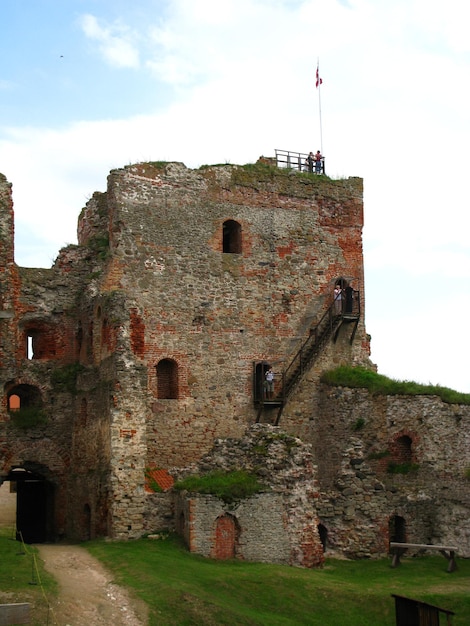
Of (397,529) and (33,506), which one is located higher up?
(33,506)

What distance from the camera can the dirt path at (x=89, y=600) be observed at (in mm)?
19219

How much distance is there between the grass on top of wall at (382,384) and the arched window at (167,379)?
470 cm

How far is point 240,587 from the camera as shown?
22203mm

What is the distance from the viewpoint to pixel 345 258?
33.7 metres

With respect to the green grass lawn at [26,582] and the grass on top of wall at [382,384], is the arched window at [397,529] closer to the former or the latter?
the grass on top of wall at [382,384]

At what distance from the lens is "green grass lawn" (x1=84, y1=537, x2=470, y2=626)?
20438 mm

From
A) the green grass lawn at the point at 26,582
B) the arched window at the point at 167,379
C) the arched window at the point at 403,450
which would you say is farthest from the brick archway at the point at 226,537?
the arched window at the point at 403,450

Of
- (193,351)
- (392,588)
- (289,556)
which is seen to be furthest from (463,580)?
(193,351)

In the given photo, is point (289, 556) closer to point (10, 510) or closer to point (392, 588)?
point (392, 588)

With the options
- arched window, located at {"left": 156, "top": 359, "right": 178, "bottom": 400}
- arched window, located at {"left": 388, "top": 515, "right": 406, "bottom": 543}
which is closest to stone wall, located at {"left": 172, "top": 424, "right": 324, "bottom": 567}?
arched window, located at {"left": 388, "top": 515, "right": 406, "bottom": 543}

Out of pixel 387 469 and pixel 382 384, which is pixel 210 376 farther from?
pixel 387 469

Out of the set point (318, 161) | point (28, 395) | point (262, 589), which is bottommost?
point (262, 589)

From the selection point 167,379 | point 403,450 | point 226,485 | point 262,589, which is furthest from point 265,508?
point 403,450

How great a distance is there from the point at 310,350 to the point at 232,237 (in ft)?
13.7
